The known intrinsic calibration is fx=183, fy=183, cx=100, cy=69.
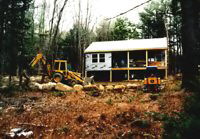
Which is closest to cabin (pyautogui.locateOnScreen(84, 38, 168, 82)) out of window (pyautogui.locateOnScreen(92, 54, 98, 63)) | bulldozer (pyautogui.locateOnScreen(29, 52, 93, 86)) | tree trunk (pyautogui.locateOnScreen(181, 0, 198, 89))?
window (pyautogui.locateOnScreen(92, 54, 98, 63))

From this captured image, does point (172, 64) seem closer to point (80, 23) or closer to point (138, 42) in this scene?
point (138, 42)

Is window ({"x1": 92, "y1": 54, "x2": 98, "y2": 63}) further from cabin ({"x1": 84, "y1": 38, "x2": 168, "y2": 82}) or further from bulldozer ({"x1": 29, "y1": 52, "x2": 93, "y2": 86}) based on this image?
bulldozer ({"x1": 29, "y1": 52, "x2": 93, "y2": 86})

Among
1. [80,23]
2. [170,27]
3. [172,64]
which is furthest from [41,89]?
[170,27]

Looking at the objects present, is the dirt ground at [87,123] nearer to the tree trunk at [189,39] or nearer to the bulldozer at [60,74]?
the tree trunk at [189,39]

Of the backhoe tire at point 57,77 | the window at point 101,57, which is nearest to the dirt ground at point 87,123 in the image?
the backhoe tire at point 57,77

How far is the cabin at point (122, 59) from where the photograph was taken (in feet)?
72.7

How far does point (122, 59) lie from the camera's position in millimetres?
25516

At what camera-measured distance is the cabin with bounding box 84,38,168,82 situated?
22156mm

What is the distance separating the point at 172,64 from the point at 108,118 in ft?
107

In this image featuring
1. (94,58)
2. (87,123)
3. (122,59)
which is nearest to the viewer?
(87,123)

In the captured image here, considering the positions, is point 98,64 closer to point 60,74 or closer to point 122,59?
point 122,59

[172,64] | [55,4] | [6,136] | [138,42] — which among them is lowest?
[6,136]

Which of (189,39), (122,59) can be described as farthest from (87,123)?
(122,59)

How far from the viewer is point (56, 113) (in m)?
6.64
